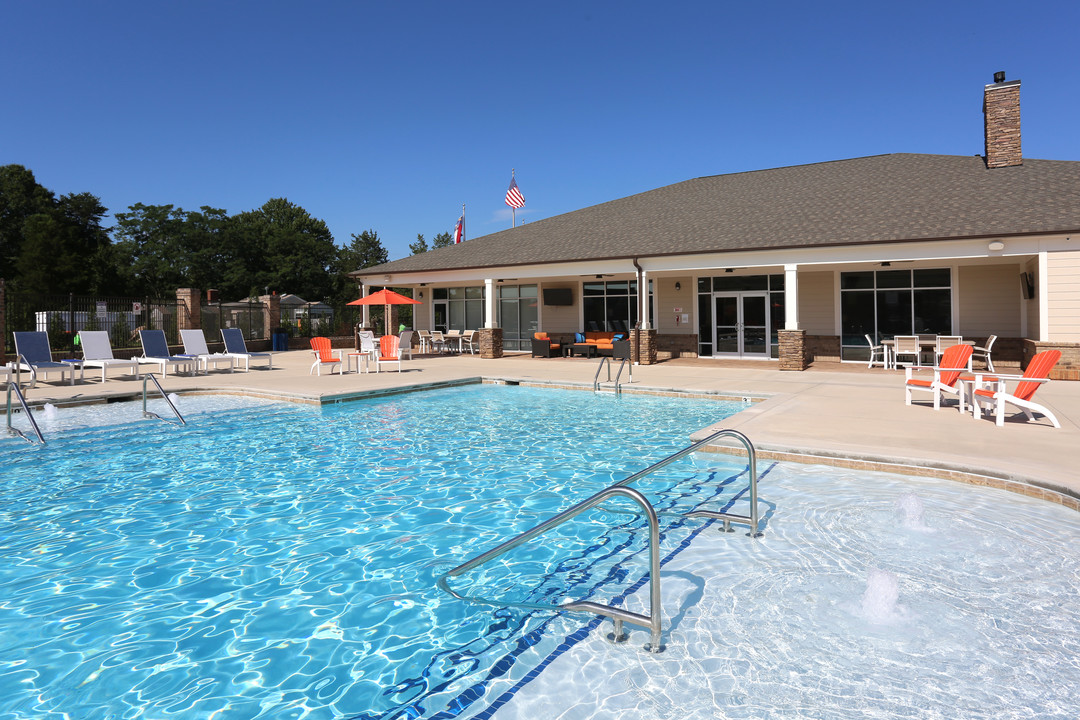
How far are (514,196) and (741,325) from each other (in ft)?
39.6

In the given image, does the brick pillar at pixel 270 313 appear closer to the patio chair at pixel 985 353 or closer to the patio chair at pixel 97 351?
the patio chair at pixel 97 351

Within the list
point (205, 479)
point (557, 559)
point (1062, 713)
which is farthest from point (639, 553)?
point (205, 479)

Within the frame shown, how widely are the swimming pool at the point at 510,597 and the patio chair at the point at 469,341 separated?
1614cm

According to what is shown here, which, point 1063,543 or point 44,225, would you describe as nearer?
point 1063,543

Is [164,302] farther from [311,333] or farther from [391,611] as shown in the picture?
[391,611]

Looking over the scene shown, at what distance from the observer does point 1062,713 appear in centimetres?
266

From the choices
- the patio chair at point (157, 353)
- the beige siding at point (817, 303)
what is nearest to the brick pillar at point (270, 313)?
the patio chair at point (157, 353)

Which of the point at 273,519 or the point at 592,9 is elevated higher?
the point at 592,9

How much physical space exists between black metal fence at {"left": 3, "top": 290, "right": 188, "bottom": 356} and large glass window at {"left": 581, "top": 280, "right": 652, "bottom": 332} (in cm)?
1377

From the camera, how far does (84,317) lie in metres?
18.5

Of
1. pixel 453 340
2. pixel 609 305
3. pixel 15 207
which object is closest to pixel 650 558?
pixel 609 305

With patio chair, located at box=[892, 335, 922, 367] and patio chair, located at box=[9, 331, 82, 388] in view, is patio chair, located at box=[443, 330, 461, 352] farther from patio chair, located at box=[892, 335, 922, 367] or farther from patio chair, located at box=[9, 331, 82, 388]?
patio chair, located at box=[892, 335, 922, 367]

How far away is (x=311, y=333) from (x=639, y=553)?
26.1 metres

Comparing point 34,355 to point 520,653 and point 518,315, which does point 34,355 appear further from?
point 518,315
